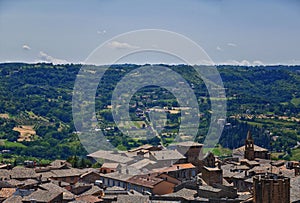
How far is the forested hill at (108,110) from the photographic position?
7669 cm

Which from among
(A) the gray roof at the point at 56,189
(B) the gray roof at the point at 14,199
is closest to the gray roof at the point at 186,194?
(A) the gray roof at the point at 56,189

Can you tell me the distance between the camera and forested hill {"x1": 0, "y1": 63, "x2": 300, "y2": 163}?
76.7m

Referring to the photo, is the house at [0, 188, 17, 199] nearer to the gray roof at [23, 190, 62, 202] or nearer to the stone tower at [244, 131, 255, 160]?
the gray roof at [23, 190, 62, 202]

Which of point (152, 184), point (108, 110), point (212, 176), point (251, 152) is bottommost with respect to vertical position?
point (152, 184)

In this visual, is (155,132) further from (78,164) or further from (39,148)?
(78,164)

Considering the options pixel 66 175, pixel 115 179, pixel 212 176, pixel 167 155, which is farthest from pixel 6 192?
pixel 167 155

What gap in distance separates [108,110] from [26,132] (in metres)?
14.9

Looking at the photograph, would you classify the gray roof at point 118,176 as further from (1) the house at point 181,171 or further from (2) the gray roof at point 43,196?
(2) the gray roof at point 43,196

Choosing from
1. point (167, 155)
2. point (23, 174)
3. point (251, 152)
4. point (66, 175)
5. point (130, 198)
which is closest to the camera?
point (130, 198)

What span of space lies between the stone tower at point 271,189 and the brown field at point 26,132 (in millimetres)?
58480

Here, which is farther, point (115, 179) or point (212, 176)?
point (115, 179)

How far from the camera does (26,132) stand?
8094cm

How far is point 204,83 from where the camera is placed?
108688 millimetres

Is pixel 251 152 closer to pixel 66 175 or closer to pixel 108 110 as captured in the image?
pixel 66 175
